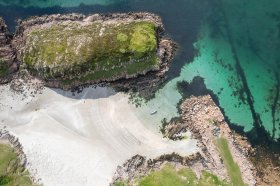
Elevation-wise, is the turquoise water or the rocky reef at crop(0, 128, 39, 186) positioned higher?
the turquoise water

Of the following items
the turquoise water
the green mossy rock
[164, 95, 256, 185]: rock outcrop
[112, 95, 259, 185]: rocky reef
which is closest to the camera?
[112, 95, 259, 185]: rocky reef

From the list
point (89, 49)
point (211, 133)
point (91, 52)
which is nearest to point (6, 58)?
point (89, 49)

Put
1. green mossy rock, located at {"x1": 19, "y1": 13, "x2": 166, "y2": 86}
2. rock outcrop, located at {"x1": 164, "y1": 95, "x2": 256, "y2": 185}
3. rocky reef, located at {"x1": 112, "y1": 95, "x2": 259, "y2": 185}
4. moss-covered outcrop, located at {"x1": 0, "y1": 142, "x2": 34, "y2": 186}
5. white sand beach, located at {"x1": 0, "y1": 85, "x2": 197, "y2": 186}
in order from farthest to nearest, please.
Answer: rock outcrop, located at {"x1": 164, "y1": 95, "x2": 256, "y2": 185}
green mossy rock, located at {"x1": 19, "y1": 13, "x2": 166, "y2": 86}
rocky reef, located at {"x1": 112, "y1": 95, "x2": 259, "y2": 185}
white sand beach, located at {"x1": 0, "y1": 85, "x2": 197, "y2": 186}
moss-covered outcrop, located at {"x1": 0, "y1": 142, "x2": 34, "y2": 186}

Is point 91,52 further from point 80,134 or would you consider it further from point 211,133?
point 211,133

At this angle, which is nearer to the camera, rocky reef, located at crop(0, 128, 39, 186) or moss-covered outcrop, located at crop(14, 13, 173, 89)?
rocky reef, located at crop(0, 128, 39, 186)

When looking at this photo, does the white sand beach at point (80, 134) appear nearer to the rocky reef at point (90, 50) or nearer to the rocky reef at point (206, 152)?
the rocky reef at point (206, 152)

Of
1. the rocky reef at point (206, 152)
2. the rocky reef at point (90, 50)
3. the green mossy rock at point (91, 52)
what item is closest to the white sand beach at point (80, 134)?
the rocky reef at point (206, 152)

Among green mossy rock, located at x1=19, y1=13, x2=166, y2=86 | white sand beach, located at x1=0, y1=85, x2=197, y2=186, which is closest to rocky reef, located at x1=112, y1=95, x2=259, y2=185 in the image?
white sand beach, located at x1=0, y1=85, x2=197, y2=186

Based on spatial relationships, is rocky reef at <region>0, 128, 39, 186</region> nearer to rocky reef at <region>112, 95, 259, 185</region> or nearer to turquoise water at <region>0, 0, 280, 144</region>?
rocky reef at <region>112, 95, 259, 185</region>
